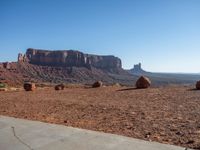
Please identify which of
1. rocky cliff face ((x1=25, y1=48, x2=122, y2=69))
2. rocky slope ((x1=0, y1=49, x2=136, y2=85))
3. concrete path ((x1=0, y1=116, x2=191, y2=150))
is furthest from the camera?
rocky cliff face ((x1=25, y1=48, x2=122, y2=69))

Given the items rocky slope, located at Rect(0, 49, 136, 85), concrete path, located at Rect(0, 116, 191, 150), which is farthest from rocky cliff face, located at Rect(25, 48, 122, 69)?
concrete path, located at Rect(0, 116, 191, 150)

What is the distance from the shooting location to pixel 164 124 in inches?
331

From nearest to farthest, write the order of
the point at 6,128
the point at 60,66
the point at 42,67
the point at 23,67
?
the point at 6,128 < the point at 23,67 < the point at 42,67 < the point at 60,66

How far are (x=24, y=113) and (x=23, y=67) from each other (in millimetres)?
114579

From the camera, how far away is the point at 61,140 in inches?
271

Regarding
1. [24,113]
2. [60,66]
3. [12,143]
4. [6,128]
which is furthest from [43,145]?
[60,66]

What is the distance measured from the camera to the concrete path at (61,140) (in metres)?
6.03

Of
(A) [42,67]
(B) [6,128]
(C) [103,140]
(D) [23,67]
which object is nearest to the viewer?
(C) [103,140]

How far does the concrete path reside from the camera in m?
6.03

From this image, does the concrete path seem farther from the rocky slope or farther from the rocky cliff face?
the rocky cliff face

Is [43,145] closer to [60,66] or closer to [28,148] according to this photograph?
[28,148]

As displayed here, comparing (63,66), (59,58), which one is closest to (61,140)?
(63,66)

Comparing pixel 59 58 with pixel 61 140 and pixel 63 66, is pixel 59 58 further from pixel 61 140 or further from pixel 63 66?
pixel 61 140

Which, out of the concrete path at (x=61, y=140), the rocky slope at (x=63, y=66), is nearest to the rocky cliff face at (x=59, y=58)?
the rocky slope at (x=63, y=66)
